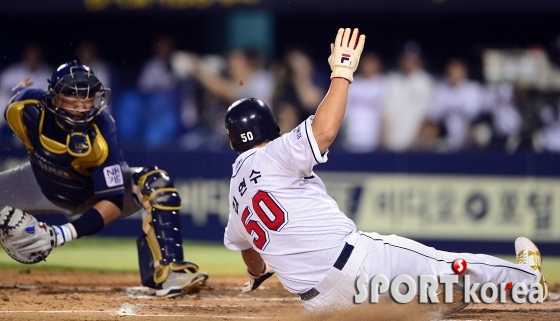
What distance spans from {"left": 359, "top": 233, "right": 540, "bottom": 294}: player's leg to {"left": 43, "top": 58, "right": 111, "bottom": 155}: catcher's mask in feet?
8.16

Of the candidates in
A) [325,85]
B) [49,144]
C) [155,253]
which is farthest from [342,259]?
[325,85]

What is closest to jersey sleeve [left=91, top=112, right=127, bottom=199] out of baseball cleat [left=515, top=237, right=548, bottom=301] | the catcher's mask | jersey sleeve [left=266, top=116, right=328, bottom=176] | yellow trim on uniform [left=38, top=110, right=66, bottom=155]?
the catcher's mask

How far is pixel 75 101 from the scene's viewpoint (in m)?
5.99

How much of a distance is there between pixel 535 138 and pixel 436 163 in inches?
56.3

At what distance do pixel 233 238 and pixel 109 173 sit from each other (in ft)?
4.86

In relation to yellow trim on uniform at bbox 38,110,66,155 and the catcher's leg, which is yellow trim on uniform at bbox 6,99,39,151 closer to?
yellow trim on uniform at bbox 38,110,66,155

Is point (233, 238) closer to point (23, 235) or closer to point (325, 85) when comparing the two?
point (23, 235)

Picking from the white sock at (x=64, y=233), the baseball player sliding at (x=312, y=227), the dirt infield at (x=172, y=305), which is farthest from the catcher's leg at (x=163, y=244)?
the baseball player sliding at (x=312, y=227)

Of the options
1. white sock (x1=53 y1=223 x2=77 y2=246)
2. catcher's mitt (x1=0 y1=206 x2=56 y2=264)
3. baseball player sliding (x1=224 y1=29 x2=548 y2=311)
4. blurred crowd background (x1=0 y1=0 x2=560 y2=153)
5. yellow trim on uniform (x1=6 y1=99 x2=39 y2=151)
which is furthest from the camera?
blurred crowd background (x1=0 y1=0 x2=560 y2=153)

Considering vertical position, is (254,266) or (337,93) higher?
(337,93)

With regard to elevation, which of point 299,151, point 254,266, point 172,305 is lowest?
point 172,305

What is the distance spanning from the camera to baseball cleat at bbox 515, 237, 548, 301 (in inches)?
202

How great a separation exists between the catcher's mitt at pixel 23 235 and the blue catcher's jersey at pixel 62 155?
545 millimetres

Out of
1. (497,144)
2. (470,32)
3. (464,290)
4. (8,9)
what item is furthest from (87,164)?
(470,32)
